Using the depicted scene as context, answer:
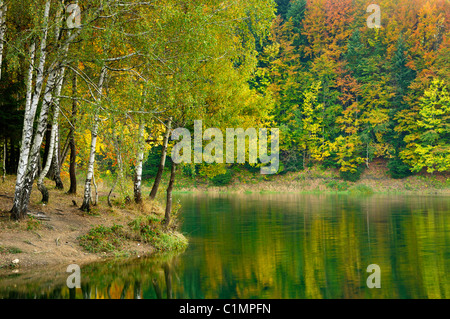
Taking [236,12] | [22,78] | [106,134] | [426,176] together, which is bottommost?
[426,176]

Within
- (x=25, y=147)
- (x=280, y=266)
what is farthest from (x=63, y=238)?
(x=280, y=266)

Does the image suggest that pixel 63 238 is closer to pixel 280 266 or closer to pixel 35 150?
pixel 35 150

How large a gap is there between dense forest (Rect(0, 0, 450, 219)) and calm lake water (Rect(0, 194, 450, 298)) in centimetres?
351

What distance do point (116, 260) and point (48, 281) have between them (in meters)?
3.47

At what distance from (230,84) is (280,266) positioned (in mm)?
7745

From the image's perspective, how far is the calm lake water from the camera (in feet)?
40.8

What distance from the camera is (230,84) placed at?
2030 cm

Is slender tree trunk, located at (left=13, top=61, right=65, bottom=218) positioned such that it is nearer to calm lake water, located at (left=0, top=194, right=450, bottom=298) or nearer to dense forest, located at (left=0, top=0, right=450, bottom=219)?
dense forest, located at (left=0, top=0, right=450, bottom=219)

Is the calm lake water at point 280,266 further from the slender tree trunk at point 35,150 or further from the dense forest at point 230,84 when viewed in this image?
the dense forest at point 230,84

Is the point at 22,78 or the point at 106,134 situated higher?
the point at 22,78

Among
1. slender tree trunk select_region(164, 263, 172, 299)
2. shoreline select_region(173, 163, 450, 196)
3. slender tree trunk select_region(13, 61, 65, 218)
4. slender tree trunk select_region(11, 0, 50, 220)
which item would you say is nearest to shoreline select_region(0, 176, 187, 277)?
slender tree trunk select_region(11, 0, 50, 220)

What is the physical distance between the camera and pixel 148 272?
1488cm
